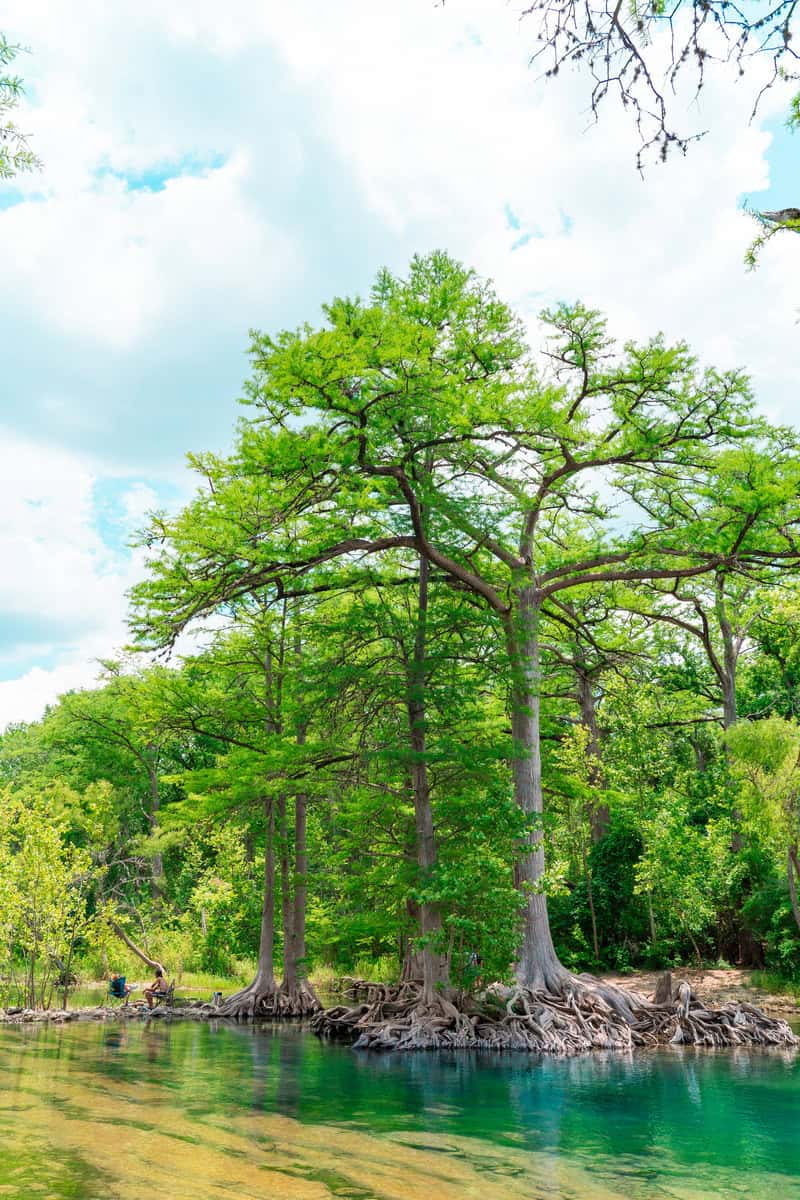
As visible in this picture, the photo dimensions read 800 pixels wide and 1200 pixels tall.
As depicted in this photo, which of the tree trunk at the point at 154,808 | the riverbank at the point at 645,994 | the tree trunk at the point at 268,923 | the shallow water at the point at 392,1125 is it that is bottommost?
the shallow water at the point at 392,1125

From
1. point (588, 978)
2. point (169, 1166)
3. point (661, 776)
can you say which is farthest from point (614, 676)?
point (169, 1166)

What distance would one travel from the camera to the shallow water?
7141mm

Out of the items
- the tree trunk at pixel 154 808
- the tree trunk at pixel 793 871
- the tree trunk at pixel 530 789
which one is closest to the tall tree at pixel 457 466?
the tree trunk at pixel 530 789

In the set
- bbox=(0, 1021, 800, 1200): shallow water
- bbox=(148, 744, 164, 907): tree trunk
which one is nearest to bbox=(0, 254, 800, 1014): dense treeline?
bbox=(0, 1021, 800, 1200): shallow water

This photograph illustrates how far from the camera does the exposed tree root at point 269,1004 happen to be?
23.5 m

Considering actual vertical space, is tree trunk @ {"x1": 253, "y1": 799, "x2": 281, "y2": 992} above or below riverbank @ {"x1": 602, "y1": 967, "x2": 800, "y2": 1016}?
above

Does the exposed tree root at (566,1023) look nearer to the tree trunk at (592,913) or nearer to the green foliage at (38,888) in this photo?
the green foliage at (38,888)

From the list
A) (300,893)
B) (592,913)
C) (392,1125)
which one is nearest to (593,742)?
(592,913)

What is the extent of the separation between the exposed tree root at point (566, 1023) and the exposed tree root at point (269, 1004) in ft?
15.7

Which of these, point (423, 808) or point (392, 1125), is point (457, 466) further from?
point (392, 1125)

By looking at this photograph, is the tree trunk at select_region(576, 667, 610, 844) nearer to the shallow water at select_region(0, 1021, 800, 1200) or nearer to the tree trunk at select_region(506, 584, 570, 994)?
the tree trunk at select_region(506, 584, 570, 994)

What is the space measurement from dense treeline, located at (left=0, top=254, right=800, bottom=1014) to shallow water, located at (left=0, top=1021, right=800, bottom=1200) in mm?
4236

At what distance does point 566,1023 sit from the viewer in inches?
690

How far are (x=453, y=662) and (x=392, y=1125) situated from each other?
36.5ft
